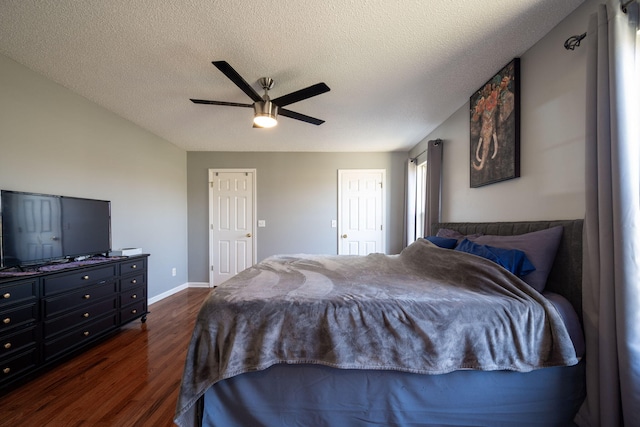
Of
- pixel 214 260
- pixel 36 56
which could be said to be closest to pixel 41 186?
pixel 36 56

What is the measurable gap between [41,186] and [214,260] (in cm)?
261

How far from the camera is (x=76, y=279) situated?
6.68 feet

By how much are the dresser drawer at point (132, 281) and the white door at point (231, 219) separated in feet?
5.50

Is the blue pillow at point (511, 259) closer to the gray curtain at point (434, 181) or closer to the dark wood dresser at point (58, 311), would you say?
the gray curtain at point (434, 181)

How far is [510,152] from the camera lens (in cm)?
192

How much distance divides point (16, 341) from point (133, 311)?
100cm

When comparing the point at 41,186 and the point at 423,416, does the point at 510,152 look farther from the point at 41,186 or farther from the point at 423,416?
the point at 41,186

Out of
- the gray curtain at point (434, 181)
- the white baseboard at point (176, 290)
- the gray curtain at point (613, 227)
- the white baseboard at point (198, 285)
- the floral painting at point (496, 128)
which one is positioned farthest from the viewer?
the white baseboard at point (198, 285)

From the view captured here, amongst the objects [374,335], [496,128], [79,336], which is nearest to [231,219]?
[79,336]

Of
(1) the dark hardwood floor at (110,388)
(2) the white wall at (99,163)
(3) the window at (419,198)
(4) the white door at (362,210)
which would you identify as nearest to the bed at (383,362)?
(1) the dark hardwood floor at (110,388)

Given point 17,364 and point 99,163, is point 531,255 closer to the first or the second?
point 17,364

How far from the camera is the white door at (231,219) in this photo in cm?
445

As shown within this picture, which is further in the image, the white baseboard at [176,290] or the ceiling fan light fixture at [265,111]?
the white baseboard at [176,290]

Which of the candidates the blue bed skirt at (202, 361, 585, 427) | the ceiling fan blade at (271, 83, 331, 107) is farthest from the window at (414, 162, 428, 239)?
the blue bed skirt at (202, 361, 585, 427)
